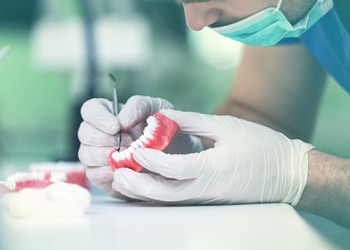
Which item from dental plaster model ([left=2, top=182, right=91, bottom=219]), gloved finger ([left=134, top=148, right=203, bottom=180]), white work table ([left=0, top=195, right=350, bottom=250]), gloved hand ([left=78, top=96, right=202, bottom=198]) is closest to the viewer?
white work table ([left=0, top=195, right=350, bottom=250])

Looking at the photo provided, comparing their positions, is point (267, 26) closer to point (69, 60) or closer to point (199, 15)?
point (199, 15)

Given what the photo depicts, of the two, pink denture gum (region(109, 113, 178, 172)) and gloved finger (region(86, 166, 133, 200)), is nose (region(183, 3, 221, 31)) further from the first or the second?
gloved finger (region(86, 166, 133, 200))

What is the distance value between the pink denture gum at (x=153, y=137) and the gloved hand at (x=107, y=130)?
4 centimetres

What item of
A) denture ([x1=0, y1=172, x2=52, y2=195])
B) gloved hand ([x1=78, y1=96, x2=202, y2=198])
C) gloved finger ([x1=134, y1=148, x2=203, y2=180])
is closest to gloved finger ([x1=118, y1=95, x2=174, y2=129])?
gloved hand ([x1=78, y1=96, x2=202, y2=198])

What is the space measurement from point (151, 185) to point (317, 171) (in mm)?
408

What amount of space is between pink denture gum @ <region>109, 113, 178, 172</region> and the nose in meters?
0.23

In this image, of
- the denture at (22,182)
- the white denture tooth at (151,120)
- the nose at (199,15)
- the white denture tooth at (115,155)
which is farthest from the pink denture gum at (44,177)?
the nose at (199,15)

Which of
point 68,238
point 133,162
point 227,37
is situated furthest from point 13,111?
point 227,37

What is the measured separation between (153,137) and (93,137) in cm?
16

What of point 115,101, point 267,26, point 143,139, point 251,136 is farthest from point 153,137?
point 267,26

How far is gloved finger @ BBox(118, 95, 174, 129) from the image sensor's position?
1549mm

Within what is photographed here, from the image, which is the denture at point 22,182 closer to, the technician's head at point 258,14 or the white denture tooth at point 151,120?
the white denture tooth at point 151,120

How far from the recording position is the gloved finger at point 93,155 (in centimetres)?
160

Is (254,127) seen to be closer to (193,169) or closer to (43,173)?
(193,169)
